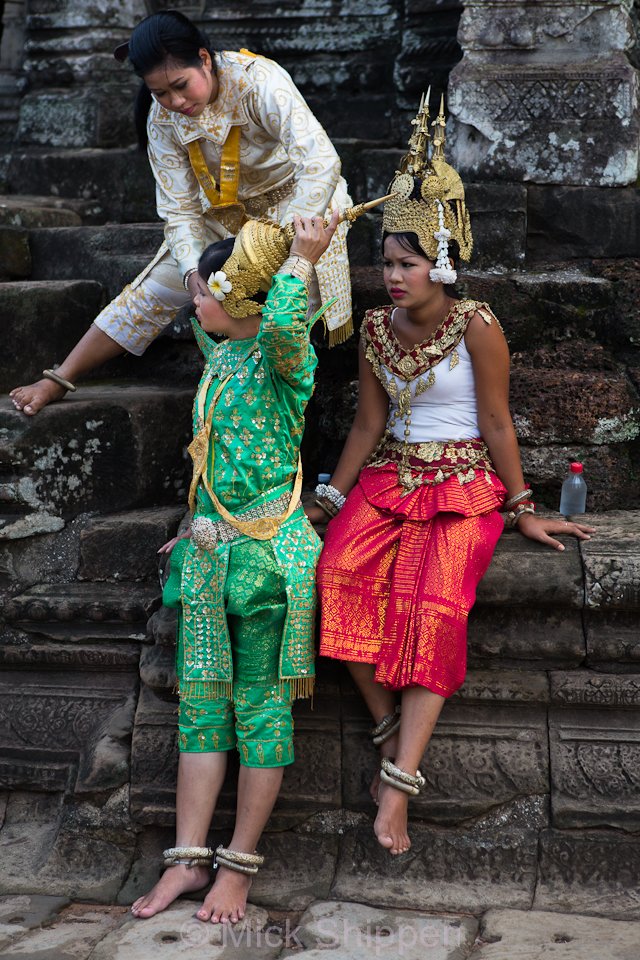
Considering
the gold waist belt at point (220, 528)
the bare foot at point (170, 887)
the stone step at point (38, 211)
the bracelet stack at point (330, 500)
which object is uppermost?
the stone step at point (38, 211)

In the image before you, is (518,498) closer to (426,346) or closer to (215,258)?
(426,346)

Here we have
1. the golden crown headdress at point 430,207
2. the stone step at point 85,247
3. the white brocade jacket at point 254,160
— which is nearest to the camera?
the golden crown headdress at point 430,207

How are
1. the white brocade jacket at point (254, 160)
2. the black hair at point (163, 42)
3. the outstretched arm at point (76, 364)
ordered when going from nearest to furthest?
the black hair at point (163, 42) < the white brocade jacket at point (254, 160) < the outstretched arm at point (76, 364)

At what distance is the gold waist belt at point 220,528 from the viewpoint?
2.98m

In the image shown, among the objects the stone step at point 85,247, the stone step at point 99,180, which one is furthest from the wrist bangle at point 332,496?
the stone step at point 99,180

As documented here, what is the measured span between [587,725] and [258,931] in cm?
96

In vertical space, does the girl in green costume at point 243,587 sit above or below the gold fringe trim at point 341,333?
below

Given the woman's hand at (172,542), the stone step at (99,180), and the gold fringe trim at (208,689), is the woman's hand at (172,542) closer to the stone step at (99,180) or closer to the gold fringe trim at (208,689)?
the gold fringe trim at (208,689)

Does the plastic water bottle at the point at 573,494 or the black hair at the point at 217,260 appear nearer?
the black hair at the point at 217,260

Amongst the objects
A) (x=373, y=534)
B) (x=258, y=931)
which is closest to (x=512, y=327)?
(x=373, y=534)

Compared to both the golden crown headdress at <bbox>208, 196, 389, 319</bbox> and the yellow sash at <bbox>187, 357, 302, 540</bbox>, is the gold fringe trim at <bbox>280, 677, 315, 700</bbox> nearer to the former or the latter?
the yellow sash at <bbox>187, 357, 302, 540</bbox>

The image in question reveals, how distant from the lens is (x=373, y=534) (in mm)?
3047

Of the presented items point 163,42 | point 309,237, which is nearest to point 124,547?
point 309,237

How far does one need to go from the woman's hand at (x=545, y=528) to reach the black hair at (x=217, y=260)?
34.8 inches
